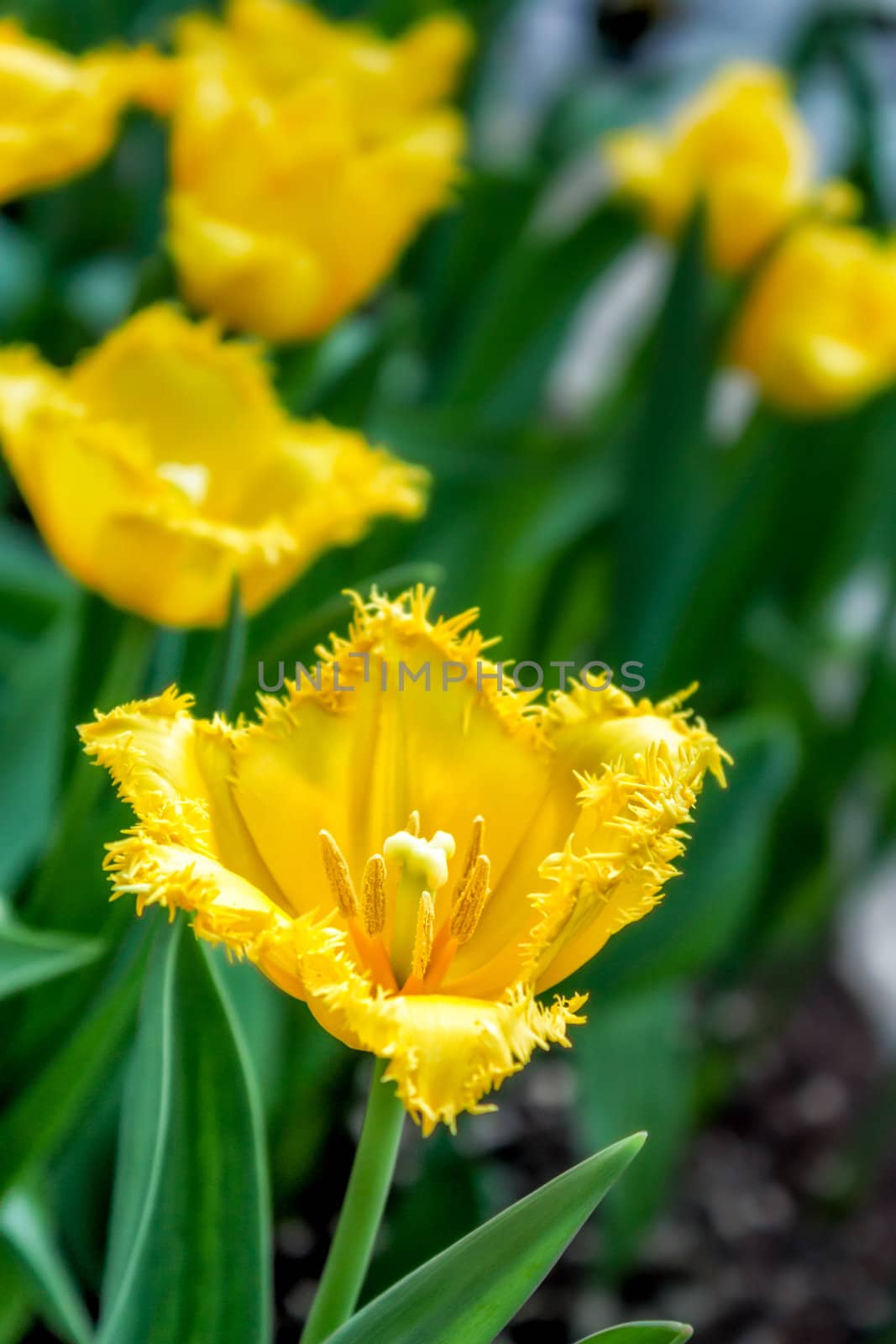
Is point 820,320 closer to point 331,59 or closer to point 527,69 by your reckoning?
point 331,59

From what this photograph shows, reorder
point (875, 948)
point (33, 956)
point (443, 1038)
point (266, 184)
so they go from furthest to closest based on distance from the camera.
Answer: point (875, 948), point (266, 184), point (33, 956), point (443, 1038)

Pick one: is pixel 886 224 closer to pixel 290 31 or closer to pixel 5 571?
pixel 290 31

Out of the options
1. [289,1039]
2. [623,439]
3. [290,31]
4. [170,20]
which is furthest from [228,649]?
[170,20]

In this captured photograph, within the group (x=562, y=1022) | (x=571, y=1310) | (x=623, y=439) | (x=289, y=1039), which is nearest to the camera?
(x=562, y=1022)

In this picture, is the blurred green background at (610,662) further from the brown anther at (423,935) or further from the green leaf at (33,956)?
the brown anther at (423,935)

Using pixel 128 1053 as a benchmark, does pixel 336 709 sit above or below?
above

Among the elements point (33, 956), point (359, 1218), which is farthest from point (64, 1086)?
point (359, 1218)
